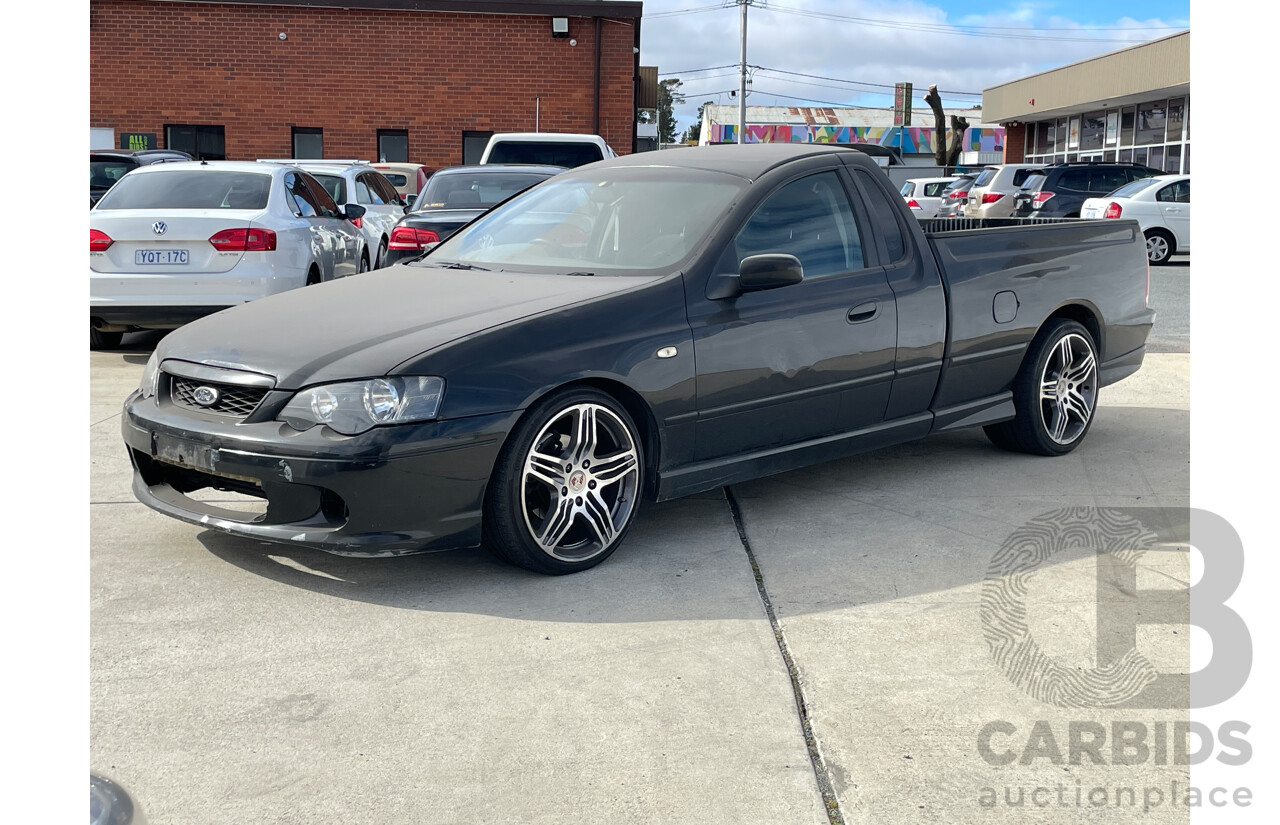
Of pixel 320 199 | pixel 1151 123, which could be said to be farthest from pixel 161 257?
pixel 1151 123

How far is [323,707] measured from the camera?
3.38 meters

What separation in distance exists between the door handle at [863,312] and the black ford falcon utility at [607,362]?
0.4 inches

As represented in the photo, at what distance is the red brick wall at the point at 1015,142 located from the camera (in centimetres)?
4678

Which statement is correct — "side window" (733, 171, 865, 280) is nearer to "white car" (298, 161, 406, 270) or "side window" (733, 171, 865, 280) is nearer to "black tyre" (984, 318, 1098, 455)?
"black tyre" (984, 318, 1098, 455)

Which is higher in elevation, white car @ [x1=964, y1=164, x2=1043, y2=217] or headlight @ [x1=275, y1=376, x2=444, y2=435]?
white car @ [x1=964, y1=164, x2=1043, y2=217]

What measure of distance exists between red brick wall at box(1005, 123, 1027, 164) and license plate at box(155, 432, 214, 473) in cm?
4590

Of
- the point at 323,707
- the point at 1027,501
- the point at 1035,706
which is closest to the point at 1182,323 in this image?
the point at 1027,501

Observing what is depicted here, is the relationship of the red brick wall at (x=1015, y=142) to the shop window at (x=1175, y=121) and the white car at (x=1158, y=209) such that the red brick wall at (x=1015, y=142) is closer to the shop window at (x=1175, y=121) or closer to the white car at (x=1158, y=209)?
the shop window at (x=1175, y=121)

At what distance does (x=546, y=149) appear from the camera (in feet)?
50.9

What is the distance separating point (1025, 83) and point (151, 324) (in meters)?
39.3

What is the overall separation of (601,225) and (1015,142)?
1806 inches

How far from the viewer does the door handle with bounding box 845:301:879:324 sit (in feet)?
17.5

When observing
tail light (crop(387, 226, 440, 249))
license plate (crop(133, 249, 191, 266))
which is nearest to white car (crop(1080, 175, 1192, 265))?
tail light (crop(387, 226, 440, 249))

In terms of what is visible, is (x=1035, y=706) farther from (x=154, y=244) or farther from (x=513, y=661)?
(x=154, y=244)
